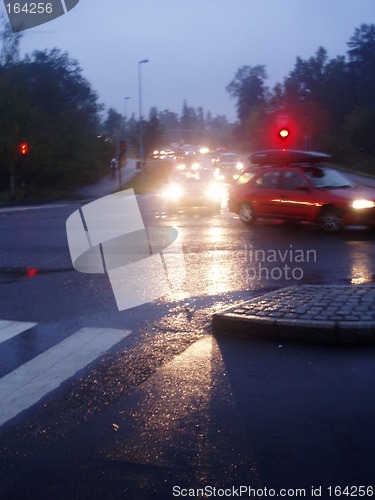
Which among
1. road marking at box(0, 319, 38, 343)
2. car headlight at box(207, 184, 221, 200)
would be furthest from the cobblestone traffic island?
car headlight at box(207, 184, 221, 200)

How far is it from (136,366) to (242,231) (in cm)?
1013

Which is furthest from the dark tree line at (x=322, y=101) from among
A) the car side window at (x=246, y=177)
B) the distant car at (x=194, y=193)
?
the car side window at (x=246, y=177)

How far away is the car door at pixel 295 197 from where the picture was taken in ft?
49.9

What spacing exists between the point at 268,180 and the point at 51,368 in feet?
37.5

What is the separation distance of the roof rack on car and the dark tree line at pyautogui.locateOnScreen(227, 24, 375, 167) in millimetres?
21540

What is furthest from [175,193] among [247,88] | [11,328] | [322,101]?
[247,88]

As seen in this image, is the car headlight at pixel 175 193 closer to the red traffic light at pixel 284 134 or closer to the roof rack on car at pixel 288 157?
the red traffic light at pixel 284 134

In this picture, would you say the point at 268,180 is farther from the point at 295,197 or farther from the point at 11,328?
the point at 11,328

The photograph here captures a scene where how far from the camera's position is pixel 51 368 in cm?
608

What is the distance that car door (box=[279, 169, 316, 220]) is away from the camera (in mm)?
15219

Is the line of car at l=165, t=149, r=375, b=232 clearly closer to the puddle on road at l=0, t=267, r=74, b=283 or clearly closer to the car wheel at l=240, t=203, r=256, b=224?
the car wheel at l=240, t=203, r=256, b=224

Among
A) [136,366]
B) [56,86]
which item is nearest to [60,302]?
[136,366]

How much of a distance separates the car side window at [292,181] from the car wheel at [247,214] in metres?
1.25

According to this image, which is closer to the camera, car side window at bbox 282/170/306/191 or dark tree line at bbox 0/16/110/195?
car side window at bbox 282/170/306/191
